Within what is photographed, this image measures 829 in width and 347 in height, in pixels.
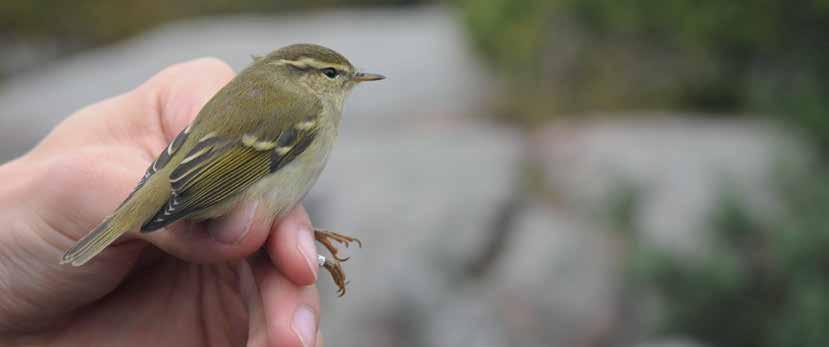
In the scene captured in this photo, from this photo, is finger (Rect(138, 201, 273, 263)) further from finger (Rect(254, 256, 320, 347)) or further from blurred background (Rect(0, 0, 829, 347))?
blurred background (Rect(0, 0, 829, 347))

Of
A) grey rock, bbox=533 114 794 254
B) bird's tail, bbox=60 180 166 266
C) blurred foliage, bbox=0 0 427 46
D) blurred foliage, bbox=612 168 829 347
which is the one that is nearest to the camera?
bird's tail, bbox=60 180 166 266

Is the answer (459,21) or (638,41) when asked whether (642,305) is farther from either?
(459,21)

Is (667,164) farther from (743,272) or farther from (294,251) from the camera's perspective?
(294,251)

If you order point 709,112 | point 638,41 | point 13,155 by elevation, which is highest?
point 638,41

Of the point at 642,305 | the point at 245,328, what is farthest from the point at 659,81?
the point at 245,328

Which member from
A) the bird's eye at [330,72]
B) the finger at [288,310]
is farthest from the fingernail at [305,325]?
the bird's eye at [330,72]

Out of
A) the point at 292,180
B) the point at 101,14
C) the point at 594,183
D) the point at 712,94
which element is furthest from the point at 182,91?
the point at 101,14

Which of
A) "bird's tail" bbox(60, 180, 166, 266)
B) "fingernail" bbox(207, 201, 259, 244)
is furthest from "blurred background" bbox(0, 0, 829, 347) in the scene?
"bird's tail" bbox(60, 180, 166, 266)
